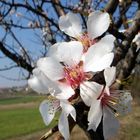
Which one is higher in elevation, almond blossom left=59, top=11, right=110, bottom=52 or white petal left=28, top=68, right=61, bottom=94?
almond blossom left=59, top=11, right=110, bottom=52

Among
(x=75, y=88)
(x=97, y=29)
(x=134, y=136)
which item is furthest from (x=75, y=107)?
(x=134, y=136)

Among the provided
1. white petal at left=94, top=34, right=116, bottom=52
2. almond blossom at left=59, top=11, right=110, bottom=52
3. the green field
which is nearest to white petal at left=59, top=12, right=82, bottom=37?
Answer: almond blossom at left=59, top=11, right=110, bottom=52

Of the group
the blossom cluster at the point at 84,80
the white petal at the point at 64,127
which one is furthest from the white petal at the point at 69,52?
the white petal at the point at 64,127

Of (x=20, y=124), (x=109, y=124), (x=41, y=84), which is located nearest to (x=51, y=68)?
(x=41, y=84)

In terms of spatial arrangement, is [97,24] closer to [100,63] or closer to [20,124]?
[100,63]

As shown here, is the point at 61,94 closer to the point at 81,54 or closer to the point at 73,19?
the point at 81,54

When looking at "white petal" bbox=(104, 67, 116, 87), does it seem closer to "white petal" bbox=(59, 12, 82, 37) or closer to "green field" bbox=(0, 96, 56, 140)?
"white petal" bbox=(59, 12, 82, 37)

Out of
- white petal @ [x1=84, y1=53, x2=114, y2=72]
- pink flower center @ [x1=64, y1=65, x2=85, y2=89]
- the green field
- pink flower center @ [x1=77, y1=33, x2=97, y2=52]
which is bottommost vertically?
the green field
